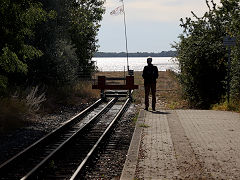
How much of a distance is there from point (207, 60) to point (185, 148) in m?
10.6

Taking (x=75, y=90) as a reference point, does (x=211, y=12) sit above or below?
above

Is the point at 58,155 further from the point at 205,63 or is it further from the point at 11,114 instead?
the point at 205,63

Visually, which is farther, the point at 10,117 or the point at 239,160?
the point at 10,117

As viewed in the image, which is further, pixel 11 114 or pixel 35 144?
pixel 11 114

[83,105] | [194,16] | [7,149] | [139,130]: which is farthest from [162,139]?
[194,16]

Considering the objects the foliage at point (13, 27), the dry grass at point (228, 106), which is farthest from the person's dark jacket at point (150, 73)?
the foliage at point (13, 27)

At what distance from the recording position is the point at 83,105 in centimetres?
2188

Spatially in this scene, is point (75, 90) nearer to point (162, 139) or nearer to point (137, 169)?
point (162, 139)

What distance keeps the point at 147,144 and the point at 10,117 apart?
5559 millimetres

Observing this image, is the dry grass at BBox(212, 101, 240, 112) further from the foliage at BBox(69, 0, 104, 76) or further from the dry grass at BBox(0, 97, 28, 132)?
the foliage at BBox(69, 0, 104, 76)

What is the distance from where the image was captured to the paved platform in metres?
7.98

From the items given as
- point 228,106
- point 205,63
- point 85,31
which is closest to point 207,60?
point 205,63

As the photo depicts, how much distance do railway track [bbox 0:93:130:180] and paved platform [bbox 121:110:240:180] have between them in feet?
3.59

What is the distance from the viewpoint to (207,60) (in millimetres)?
20188
